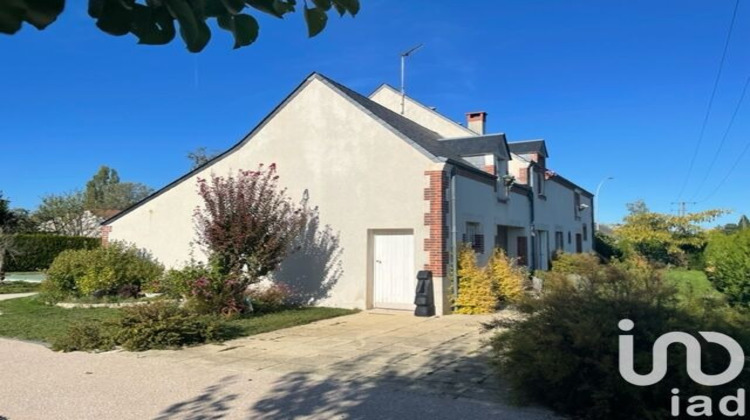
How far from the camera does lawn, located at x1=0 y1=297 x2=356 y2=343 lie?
31.1 feet

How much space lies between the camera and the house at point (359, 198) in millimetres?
12938

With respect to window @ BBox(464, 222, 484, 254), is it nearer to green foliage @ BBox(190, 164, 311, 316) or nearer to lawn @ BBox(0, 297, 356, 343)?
lawn @ BBox(0, 297, 356, 343)

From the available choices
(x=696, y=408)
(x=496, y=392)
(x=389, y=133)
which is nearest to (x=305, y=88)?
(x=389, y=133)

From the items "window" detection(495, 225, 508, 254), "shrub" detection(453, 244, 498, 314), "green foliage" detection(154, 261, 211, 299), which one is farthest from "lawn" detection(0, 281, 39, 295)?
"window" detection(495, 225, 508, 254)

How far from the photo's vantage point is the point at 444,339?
9086 millimetres

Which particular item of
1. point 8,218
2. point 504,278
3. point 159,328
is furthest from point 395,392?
point 8,218

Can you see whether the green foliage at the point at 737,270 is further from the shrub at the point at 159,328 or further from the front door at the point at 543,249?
the shrub at the point at 159,328

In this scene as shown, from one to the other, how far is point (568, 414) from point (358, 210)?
9.22m

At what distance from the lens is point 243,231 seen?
11797mm

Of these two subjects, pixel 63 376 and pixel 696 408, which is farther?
pixel 63 376

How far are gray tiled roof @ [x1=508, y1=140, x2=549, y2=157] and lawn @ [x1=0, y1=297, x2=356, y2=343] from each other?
1224 centimetres

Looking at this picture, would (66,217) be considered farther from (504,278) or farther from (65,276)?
(504,278)

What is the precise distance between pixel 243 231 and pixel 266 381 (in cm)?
611

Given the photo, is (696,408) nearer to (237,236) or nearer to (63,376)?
(63,376)
